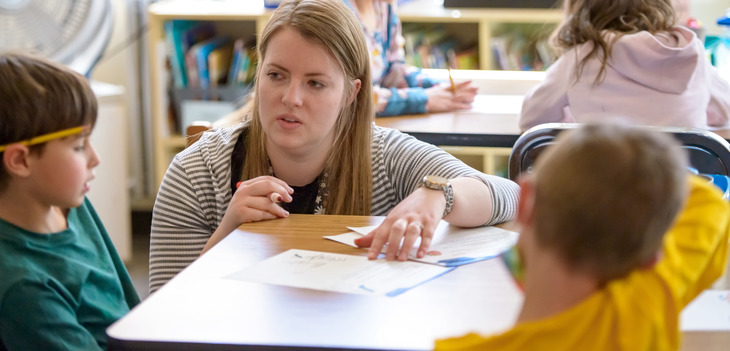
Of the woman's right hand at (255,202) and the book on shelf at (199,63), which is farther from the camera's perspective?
the book on shelf at (199,63)

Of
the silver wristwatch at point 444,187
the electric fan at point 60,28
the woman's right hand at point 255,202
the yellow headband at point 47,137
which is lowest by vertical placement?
the electric fan at point 60,28

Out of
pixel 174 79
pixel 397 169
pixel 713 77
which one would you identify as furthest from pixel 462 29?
pixel 397 169

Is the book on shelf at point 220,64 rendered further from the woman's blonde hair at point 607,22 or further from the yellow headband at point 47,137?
the yellow headband at point 47,137

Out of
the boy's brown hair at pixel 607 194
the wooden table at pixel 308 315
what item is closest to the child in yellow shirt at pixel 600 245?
the boy's brown hair at pixel 607 194

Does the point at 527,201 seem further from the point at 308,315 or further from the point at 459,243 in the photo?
the point at 459,243

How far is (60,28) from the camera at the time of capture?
10.4 feet

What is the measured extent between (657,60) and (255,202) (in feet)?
4.15

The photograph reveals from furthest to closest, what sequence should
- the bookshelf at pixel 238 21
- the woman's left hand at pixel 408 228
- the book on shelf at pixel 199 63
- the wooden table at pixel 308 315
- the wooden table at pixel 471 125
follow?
the book on shelf at pixel 199 63
the bookshelf at pixel 238 21
the wooden table at pixel 471 125
the woman's left hand at pixel 408 228
the wooden table at pixel 308 315

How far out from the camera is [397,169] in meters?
1.63

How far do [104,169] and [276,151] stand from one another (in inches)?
80.1

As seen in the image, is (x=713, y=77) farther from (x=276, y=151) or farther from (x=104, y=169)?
(x=104, y=169)

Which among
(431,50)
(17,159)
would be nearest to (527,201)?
(17,159)

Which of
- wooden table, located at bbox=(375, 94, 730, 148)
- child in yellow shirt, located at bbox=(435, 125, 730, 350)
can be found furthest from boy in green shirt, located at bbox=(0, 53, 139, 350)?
wooden table, located at bbox=(375, 94, 730, 148)

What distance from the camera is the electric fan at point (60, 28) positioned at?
3.02m
